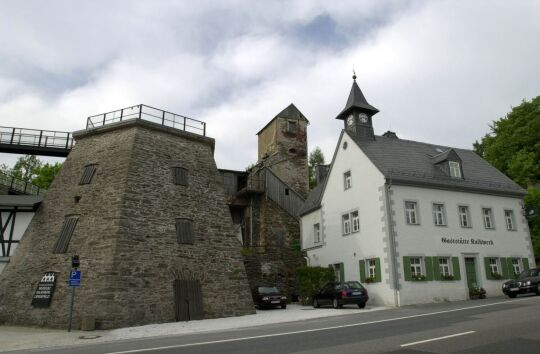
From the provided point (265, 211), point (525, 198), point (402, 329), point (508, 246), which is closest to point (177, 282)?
point (402, 329)

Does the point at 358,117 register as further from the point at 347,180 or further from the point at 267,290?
the point at 267,290

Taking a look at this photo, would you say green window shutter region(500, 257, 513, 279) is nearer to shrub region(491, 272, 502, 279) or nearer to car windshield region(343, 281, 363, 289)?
shrub region(491, 272, 502, 279)

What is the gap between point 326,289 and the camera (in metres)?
21.6

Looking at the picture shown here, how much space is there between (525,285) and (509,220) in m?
7.00

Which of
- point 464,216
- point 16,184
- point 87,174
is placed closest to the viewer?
point 87,174

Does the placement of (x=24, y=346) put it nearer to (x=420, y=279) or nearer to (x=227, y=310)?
(x=227, y=310)

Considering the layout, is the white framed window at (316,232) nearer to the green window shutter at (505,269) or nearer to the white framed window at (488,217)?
the white framed window at (488,217)

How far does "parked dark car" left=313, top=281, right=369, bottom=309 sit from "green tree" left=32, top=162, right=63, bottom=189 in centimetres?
3293

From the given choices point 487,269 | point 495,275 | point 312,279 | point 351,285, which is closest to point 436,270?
point 487,269

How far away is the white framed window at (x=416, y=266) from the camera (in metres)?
21.5

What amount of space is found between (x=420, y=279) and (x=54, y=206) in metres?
19.2

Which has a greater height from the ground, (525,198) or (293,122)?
(293,122)

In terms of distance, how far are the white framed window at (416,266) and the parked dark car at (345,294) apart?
300cm

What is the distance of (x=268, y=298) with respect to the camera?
2317 centimetres
